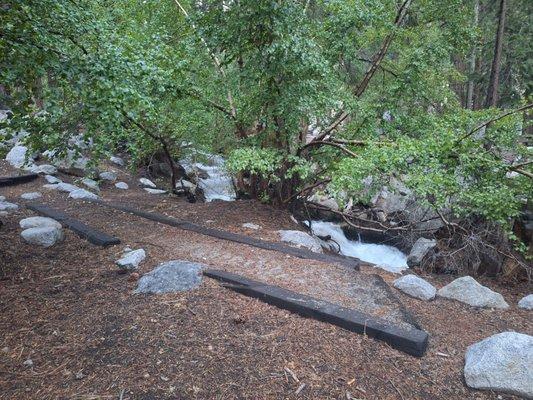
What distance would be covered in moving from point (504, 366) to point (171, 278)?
8.66 ft

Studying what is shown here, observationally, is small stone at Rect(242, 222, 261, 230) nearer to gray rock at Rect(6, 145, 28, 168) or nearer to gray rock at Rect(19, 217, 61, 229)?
gray rock at Rect(19, 217, 61, 229)

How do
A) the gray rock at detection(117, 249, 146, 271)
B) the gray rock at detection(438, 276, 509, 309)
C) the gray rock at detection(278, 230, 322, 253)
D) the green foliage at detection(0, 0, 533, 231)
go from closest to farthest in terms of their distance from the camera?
the green foliage at detection(0, 0, 533, 231) < the gray rock at detection(117, 249, 146, 271) < the gray rock at detection(438, 276, 509, 309) < the gray rock at detection(278, 230, 322, 253)

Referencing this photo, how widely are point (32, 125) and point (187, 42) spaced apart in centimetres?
305

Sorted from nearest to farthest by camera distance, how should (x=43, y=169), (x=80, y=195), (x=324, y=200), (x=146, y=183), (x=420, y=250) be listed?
(x=80, y=195) → (x=420, y=250) → (x=43, y=169) → (x=324, y=200) → (x=146, y=183)

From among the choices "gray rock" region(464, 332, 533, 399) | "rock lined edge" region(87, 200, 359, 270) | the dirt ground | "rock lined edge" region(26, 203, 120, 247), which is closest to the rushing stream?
"rock lined edge" region(87, 200, 359, 270)

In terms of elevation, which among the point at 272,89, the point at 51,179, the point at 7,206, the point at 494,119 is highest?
the point at 272,89

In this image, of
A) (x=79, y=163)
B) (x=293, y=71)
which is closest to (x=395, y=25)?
(x=293, y=71)

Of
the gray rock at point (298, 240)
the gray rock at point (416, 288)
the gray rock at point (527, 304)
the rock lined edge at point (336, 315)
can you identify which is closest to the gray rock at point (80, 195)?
the gray rock at point (298, 240)

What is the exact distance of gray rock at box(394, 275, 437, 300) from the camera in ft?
14.9

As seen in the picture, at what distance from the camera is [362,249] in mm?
9438

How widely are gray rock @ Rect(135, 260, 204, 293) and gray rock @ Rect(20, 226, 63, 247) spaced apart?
1.45 meters

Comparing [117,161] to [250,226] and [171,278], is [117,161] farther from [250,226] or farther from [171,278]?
[171,278]

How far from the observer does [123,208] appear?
664 cm

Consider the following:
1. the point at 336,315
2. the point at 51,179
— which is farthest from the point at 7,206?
the point at 336,315
